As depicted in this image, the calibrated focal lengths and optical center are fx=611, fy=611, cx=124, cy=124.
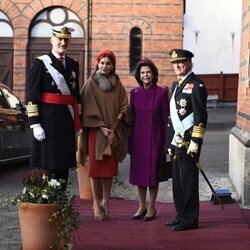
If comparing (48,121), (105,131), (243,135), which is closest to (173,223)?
(105,131)

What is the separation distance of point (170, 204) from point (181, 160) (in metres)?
2.31

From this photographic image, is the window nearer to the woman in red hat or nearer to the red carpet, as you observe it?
the red carpet

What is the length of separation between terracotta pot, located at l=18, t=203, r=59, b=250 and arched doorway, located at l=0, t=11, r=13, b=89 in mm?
18696

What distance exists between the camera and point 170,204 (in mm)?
8609

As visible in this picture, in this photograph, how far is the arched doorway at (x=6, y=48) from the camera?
23.4 m

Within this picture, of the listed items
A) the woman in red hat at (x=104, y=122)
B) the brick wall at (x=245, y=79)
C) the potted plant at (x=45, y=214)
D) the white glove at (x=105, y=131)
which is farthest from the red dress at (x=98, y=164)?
the brick wall at (x=245, y=79)

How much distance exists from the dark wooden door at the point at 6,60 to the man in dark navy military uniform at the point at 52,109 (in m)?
17.6

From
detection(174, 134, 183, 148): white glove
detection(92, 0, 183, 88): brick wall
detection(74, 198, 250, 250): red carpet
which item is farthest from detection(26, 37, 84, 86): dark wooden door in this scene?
detection(174, 134, 183, 148): white glove

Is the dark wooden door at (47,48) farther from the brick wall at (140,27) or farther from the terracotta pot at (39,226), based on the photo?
the terracotta pot at (39,226)

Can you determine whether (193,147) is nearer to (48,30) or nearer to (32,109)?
(32,109)

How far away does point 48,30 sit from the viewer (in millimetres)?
23234

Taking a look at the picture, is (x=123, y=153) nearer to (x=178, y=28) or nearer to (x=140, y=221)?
(x=140, y=221)

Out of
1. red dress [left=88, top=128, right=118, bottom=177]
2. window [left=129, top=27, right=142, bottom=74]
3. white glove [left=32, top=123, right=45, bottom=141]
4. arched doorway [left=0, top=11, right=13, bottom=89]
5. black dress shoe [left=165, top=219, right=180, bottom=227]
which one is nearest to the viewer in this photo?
white glove [left=32, top=123, right=45, bottom=141]

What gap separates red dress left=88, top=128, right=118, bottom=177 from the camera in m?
7.01
